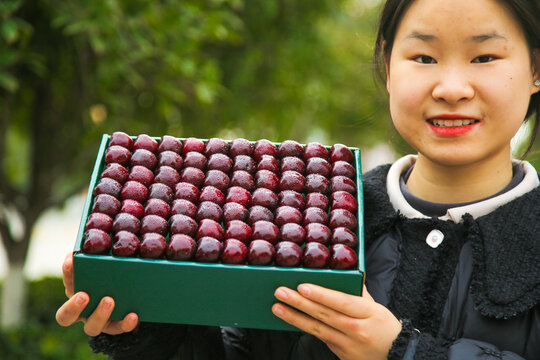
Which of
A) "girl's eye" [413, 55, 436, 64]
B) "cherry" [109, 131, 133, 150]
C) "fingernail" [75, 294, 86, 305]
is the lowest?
"fingernail" [75, 294, 86, 305]

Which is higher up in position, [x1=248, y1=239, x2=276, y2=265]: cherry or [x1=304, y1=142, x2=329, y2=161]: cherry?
[x1=304, y1=142, x2=329, y2=161]: cherry

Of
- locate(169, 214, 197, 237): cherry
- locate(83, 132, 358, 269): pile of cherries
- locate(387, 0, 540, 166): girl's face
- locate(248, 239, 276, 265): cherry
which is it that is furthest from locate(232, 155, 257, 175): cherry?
locate(387, 0, 540, 166): girl's face

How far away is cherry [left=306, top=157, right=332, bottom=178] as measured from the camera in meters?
2.00

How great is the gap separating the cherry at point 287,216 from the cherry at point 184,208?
0.27 metres

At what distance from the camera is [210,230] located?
67.9 inches

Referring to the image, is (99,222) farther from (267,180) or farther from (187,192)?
(267,180)

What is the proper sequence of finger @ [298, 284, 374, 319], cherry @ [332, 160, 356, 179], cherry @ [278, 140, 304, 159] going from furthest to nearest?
1. cherry @ [278, 140, 304, 159]
2. cherry @ [332, 160, 356, 179]
3. finger @ [298, 284, 374, 319]

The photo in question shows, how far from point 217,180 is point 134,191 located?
0.28m

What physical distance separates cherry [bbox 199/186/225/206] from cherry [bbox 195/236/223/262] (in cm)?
24

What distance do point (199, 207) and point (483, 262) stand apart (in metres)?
0.88

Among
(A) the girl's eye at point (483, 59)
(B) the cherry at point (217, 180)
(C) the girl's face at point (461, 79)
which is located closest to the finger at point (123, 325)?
(B) the cherry at point (217, 180)

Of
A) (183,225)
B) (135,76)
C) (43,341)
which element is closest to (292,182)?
(183,225)

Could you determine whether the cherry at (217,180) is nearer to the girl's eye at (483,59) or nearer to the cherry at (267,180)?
the cherry at (267,180)

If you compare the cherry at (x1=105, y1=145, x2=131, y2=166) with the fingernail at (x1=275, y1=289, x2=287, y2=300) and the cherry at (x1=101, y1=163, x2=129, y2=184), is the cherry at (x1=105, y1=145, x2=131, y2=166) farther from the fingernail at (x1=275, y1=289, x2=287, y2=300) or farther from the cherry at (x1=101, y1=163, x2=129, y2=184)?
the fingernail at (x1=275, y1=289, x2=287, y2=300)
